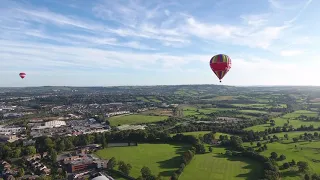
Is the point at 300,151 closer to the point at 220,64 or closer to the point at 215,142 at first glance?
the point at 215,142

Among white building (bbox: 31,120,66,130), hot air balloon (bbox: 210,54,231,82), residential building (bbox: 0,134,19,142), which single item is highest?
hot air balloon (bbox: 210,54,231,82)

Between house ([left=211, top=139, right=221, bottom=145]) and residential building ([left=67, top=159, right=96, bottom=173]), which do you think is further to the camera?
house ([left=211, top=139, right=221, bottom=145])

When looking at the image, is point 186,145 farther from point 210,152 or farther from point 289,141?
point 289,141

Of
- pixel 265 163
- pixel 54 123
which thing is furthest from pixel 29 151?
pixel 265 163

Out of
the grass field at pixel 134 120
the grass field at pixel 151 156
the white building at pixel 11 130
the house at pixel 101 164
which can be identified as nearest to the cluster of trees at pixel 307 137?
the grass field at pixel 151 156

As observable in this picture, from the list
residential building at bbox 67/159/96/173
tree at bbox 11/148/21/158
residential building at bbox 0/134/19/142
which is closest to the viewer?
residential building at bbox 67/159/96/173

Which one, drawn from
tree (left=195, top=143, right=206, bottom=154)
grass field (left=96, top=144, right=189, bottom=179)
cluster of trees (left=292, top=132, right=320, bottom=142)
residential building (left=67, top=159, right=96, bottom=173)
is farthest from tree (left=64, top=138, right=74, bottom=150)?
cluster of trees (left=292, top=132, right=320, bottom=142)

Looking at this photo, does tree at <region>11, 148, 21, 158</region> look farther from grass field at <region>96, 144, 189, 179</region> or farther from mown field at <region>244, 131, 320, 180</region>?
mown field at <region>244, 131, 320, 180</region>
